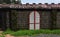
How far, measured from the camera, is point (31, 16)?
17.9 m

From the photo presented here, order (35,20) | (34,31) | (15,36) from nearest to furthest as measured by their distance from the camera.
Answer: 1. (15,36)
2. (34,31)
3. (35,20)

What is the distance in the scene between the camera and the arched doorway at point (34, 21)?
1762cm

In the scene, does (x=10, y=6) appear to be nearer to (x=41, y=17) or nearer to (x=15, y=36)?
(x=41, y=17)

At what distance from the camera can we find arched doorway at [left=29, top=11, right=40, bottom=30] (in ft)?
57.8

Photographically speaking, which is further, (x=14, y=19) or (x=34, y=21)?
(x=14, y=19)

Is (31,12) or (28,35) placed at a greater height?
(31,12)

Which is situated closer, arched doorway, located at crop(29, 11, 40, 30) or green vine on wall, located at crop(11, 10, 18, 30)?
arched doorway, located at crop(29, 11, 40, 30)

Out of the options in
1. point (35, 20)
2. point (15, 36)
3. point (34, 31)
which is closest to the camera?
point (15, 36)

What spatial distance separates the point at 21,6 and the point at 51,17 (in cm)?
324

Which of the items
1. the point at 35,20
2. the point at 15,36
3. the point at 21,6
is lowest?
the point at 15,36

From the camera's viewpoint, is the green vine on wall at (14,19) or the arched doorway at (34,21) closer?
the arched doorway at (34,21)

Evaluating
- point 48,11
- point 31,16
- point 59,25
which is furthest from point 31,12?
point 59,25

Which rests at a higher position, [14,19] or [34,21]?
[14,19]

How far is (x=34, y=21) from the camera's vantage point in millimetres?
17625
